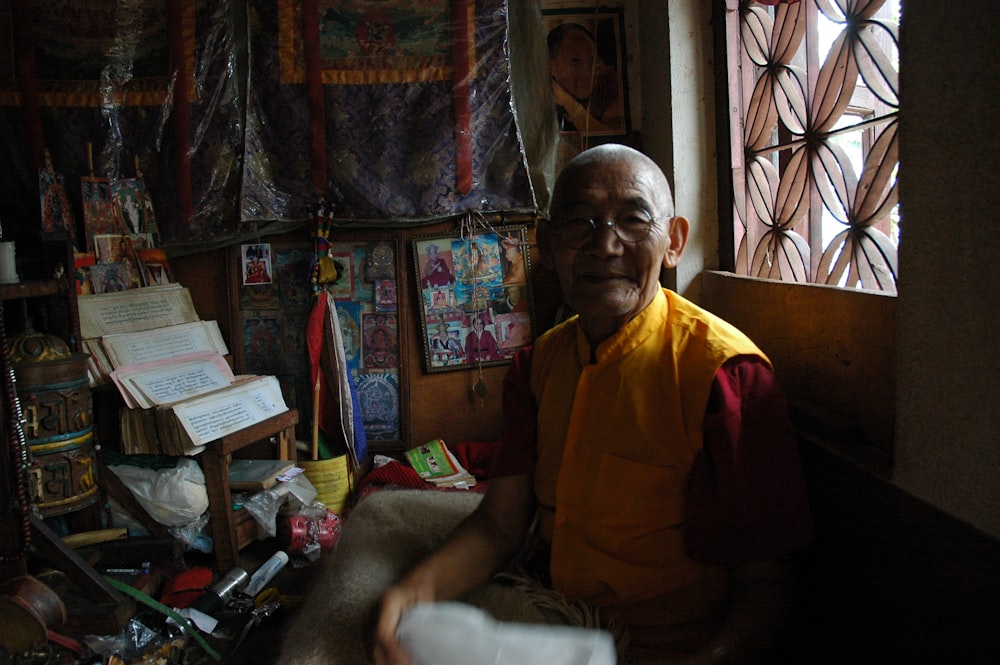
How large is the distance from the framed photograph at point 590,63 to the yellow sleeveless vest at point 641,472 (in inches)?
88.0

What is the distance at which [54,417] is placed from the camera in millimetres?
2445

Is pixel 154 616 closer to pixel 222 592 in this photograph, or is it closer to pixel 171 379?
pixel 222 592

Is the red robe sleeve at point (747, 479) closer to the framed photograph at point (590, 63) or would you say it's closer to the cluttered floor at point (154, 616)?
the cluttered floor at point (154, 616)

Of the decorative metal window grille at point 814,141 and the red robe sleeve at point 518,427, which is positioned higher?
the decorative metal window grille at point 814,141

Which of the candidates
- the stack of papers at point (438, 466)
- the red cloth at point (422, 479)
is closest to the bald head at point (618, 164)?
the red cloth at point (422, 479)

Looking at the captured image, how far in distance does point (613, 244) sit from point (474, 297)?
213 centimetres

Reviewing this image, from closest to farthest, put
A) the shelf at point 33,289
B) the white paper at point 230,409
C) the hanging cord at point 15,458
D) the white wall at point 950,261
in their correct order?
the white wall at point 950,261 → the hanging cord at point 15,458 → the shelf at point 33,289 → the white paper at point 230,409

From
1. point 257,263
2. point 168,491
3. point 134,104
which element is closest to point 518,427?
point 168,491

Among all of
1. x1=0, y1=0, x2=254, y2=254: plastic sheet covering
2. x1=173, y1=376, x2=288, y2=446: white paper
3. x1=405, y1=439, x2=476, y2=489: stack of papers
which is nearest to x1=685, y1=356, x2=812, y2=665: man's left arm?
x1=405, y1=439, x2=476, y2=489: stack of papers

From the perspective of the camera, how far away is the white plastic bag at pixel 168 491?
2.66 m

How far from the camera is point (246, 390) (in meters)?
2.96

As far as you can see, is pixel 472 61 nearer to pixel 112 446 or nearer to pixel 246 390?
pixel 246 390

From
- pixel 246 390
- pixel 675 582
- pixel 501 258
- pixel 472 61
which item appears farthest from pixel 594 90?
pixel 675 582

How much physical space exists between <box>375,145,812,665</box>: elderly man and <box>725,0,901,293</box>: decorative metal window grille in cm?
50
